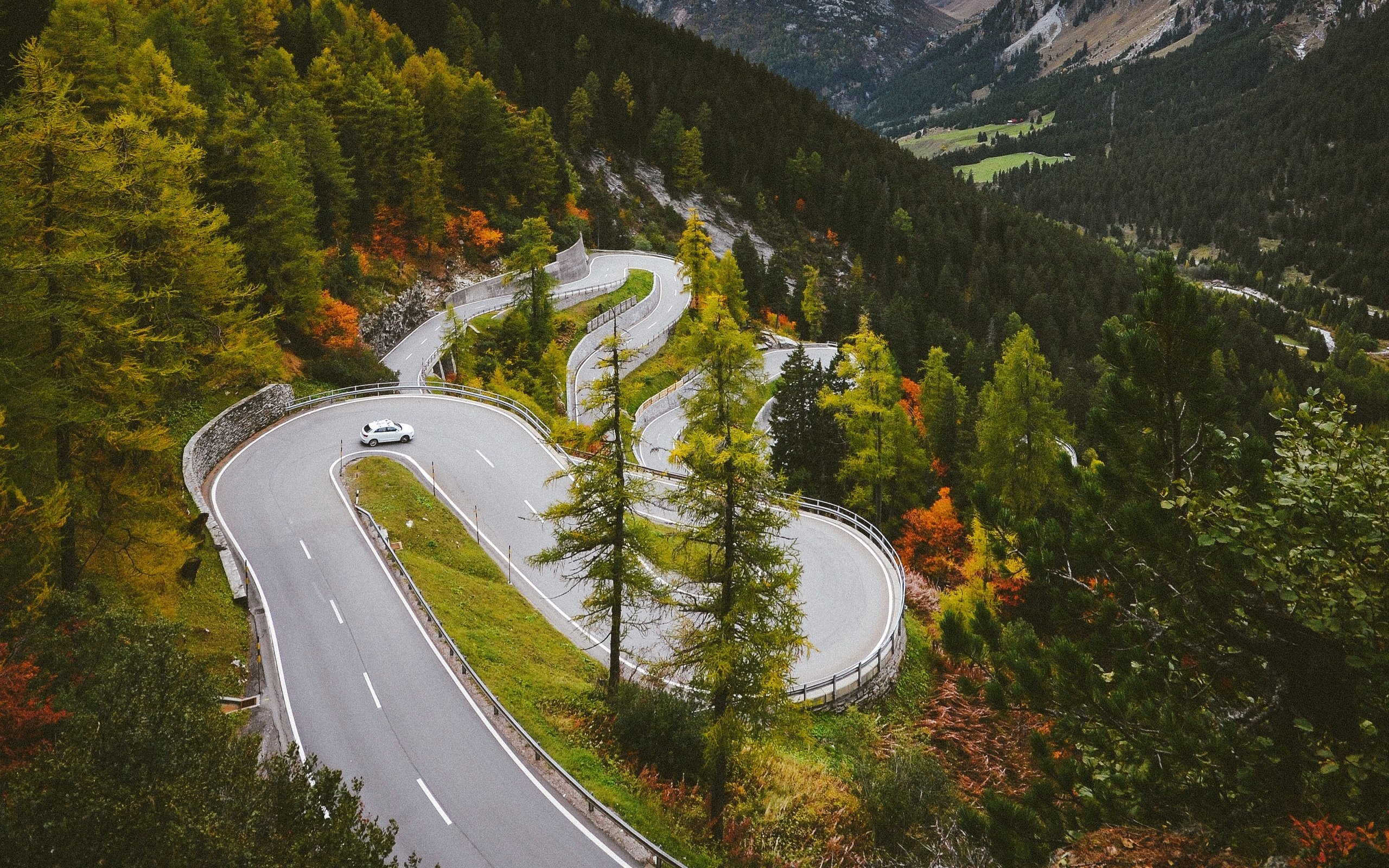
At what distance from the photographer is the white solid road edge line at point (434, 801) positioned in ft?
51.6

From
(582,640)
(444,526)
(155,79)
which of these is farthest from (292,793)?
(155,79)

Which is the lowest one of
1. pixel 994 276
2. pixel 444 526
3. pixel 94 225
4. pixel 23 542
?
pixel 994 276

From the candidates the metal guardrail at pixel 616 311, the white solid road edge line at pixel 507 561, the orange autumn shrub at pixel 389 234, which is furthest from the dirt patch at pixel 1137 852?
the orange autumn shrub at pixel 389 234

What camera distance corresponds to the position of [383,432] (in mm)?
33500

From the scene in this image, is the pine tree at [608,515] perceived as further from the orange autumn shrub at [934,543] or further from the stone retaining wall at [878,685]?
the orange autumn shrub at [934,543]

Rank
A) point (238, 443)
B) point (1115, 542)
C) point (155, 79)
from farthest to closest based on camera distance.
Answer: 1. point (155, 79)
2. point (238, 443)
3. point (1115, 542)

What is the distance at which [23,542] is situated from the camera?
15055mm

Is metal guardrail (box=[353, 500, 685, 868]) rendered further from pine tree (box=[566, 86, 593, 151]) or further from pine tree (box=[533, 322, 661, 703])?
pine tree (box=[566, 86, 593, 151])

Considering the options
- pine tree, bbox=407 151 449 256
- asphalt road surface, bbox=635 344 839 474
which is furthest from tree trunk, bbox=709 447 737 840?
pine tree, bbox=407 151 449 256

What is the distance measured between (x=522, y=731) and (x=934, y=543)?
997 inches

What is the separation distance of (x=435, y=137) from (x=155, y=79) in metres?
31.0

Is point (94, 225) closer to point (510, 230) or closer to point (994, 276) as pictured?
point (510, 230)

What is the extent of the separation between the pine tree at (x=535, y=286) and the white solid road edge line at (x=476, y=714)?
76.3ft

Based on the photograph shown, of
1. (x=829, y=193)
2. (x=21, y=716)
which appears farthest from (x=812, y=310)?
(x=21, y=716)
